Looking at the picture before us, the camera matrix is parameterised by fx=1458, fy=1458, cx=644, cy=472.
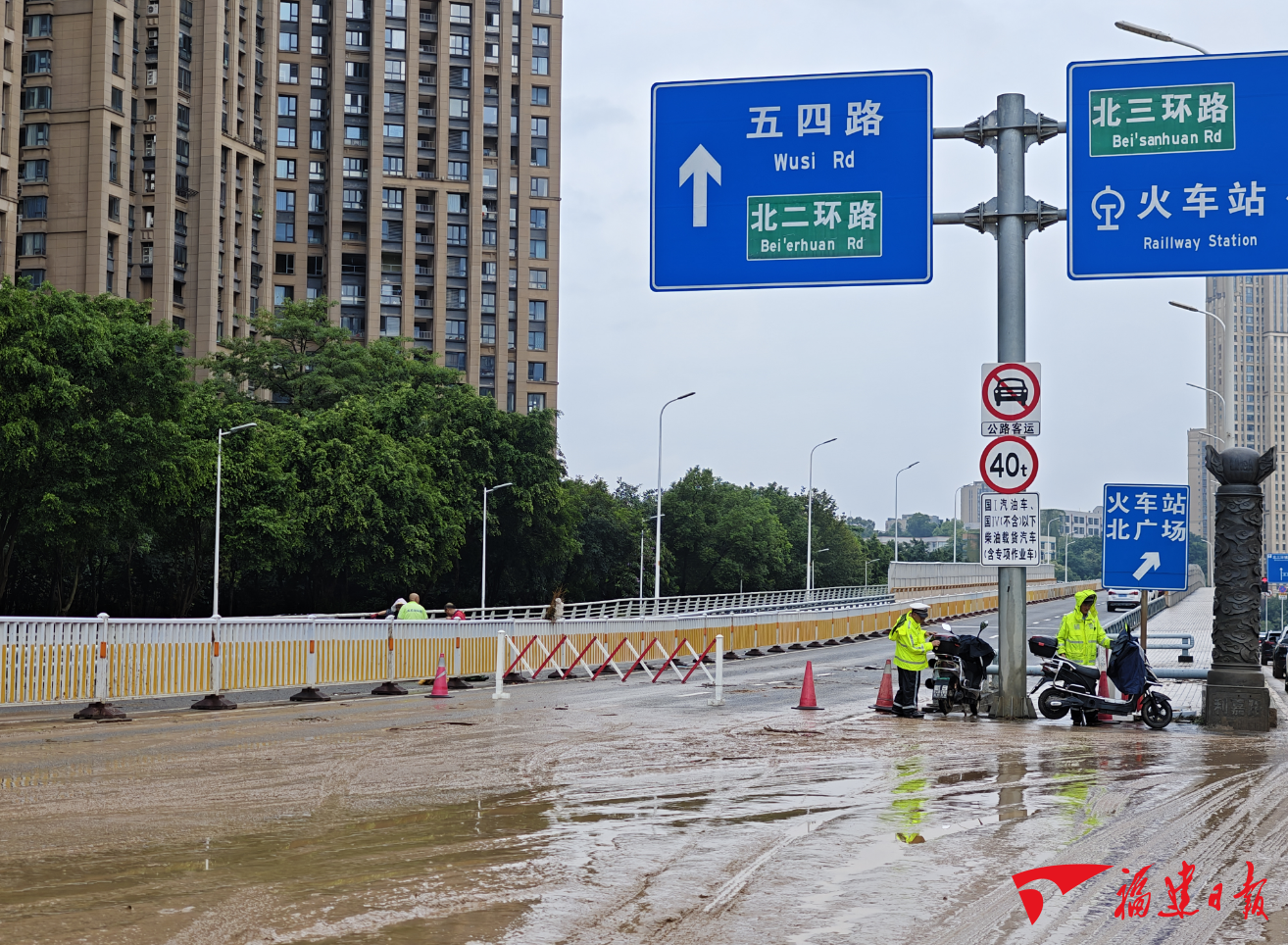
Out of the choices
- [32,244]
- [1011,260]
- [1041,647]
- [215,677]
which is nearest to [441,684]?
[215,677]

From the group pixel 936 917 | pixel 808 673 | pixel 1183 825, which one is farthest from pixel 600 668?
pixel 936 917

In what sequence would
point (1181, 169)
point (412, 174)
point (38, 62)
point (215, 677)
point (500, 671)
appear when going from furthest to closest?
point (412, 174), point (38, 62), point (500, 671), point (215, 677), point (1181, 169)

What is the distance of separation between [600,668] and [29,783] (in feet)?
61.3

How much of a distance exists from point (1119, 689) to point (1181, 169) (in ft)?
20.3

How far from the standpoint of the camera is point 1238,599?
17891 mm

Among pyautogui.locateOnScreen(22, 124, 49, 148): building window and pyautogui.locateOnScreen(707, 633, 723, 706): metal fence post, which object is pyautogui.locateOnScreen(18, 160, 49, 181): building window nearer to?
pyautogui.locateOnScreen(22, 124, 49, 148): building window

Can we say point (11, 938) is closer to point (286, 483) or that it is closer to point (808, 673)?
point (808, 673)

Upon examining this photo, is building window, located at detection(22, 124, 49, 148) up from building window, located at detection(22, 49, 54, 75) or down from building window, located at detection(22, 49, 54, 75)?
down

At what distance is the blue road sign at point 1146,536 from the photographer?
67.1ft

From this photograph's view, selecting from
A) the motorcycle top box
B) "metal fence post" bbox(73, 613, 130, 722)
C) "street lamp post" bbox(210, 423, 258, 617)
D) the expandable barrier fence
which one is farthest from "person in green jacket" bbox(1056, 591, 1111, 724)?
"street lamp post" bbox(210, 423, 258, 617)

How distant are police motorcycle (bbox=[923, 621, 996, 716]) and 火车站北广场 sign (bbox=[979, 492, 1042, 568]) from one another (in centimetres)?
168

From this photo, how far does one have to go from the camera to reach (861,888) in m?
7.80

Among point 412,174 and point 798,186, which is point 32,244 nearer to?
point 412,174

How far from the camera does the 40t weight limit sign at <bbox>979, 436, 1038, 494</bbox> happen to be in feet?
58.0
